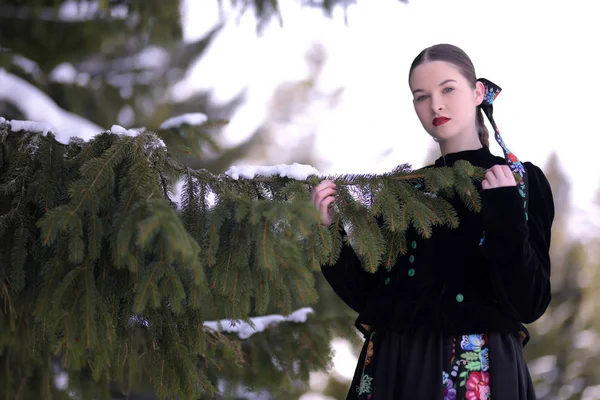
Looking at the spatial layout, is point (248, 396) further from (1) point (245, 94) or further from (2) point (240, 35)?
(2) point (240, 35)

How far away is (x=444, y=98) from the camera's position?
173 centimetres

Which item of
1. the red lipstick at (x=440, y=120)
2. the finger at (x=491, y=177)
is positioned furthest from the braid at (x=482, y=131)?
the finger at (x=491, y=177)

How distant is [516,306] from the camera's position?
153 cm

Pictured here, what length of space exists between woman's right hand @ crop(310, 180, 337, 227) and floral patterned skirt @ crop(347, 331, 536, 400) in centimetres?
31

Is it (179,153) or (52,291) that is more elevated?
(179,153)

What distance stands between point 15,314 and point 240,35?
4822mm

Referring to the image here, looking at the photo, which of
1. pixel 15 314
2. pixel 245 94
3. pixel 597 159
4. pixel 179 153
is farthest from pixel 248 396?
pixel 597 159

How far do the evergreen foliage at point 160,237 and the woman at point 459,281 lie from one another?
0.07 meters

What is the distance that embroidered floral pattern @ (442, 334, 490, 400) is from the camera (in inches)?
59.7

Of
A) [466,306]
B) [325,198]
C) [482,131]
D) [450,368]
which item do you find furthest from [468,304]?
[482,131]

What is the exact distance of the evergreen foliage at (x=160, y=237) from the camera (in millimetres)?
1346

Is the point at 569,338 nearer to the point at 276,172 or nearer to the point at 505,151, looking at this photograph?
the point at 505,151

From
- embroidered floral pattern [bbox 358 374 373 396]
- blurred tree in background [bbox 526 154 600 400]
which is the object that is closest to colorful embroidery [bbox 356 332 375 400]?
embroidered floral pattern [bbox 358 374 373 396]

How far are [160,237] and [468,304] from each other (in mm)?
685
